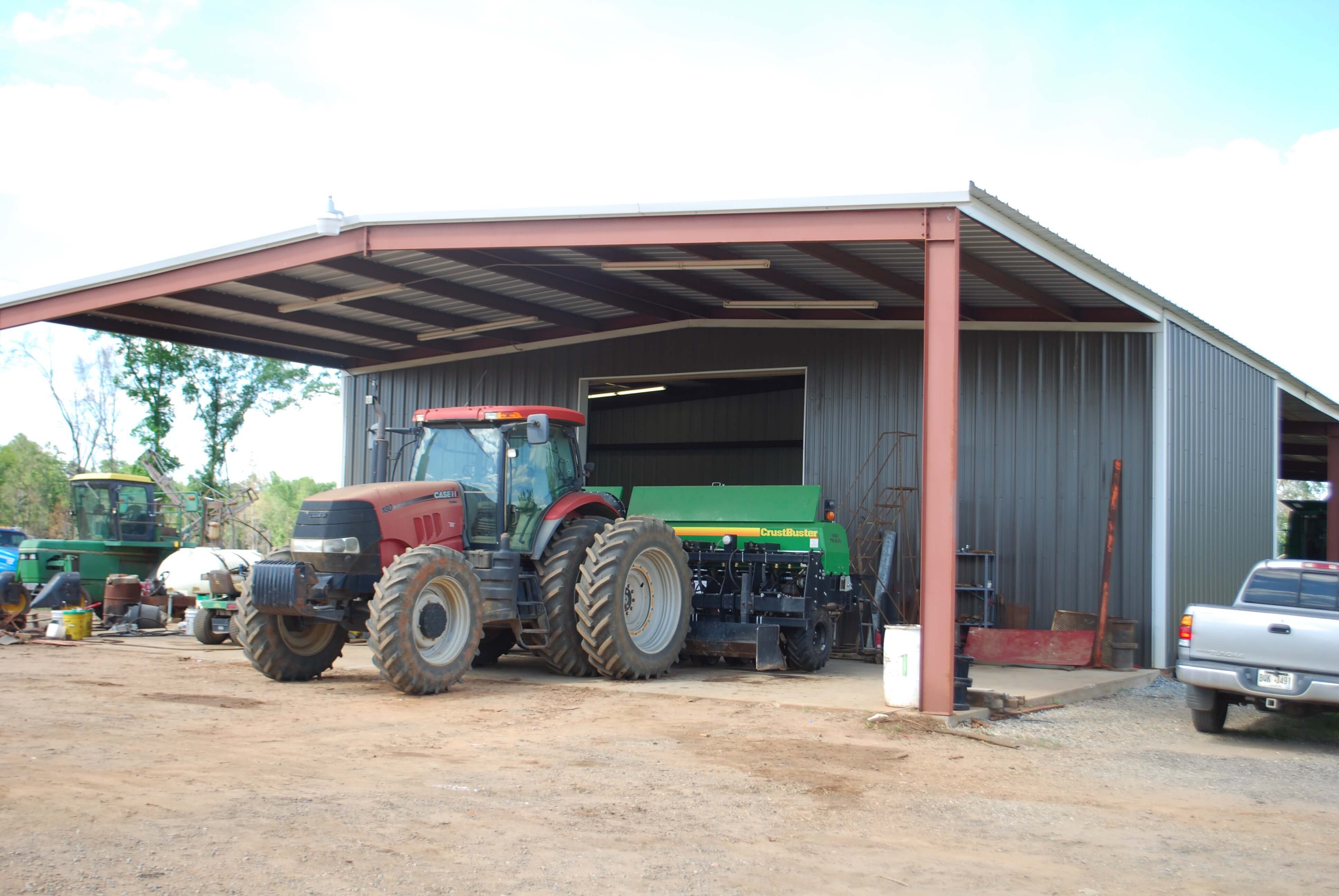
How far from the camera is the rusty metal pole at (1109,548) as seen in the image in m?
12.8

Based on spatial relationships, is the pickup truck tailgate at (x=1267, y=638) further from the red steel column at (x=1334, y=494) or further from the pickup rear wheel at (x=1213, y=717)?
the red steel column at (x=1334, y=494)

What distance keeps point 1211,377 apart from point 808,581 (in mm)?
6168

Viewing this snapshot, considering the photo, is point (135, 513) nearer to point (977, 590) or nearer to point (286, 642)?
point (286, 642)

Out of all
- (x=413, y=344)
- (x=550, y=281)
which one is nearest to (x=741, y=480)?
(x=413, y=344)

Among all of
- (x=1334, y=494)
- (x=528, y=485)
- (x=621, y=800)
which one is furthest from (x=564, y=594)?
(x=1334, y=494)

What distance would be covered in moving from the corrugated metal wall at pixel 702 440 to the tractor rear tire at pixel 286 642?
1106cm

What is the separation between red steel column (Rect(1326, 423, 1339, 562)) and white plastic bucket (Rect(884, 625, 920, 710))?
15688 millimetres

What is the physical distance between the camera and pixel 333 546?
9734 millimetres

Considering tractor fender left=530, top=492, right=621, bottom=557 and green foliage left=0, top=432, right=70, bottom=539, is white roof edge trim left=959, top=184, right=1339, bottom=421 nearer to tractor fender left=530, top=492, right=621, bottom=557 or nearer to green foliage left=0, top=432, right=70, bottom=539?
tractor fender left=530, top=492, right=621, bottom=557

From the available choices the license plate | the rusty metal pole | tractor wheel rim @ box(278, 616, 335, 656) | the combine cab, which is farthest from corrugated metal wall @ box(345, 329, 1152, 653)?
tractor wheel rim @ box(278, 616, 335, 656)

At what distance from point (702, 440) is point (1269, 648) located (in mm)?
14311

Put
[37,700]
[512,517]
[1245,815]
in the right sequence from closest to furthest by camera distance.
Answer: [1245,815], [37,700], [512,517]

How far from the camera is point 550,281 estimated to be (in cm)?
1352

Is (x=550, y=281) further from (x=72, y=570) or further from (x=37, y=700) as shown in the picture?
(x=72, y=570)
